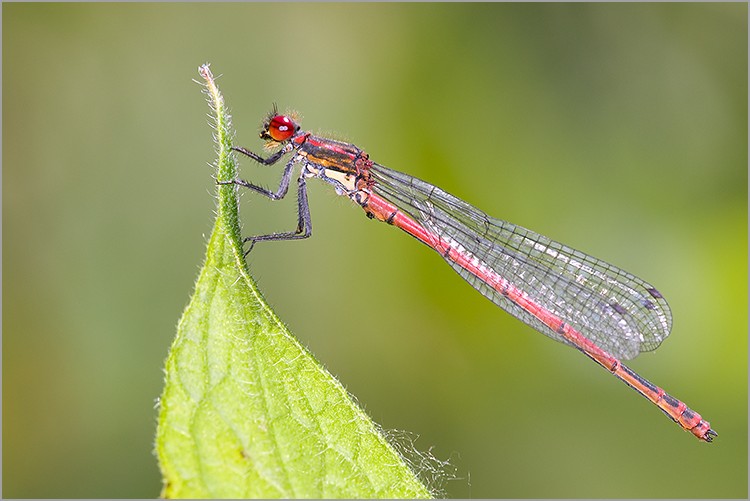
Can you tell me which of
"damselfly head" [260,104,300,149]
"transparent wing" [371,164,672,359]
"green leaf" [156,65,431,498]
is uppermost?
"damselfly head" [260,104,300,149]

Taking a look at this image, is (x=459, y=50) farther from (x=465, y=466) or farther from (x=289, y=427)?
(x=289, y=427)

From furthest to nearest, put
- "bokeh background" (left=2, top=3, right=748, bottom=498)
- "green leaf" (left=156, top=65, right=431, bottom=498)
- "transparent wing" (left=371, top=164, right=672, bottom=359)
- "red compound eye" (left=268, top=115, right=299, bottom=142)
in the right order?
"bokeh background" (left=2, top=3, right=748, bottom=498) < "transparent wing" (left=371, top=164, right=672, bottom=359) < "red compound eye" (left=268, top=115, right=299, bottom=142) < "green leaf" (left=156, top=65, right=431, bottom=498)

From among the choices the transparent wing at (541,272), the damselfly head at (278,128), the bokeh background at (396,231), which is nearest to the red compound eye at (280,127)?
the damselfly head at (278,128)

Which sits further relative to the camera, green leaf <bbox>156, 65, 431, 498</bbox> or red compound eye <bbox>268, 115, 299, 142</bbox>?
red compound eye <bbox>268, 115, 299, 142</bbox>

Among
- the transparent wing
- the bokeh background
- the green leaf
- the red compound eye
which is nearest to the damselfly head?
the red compound eye

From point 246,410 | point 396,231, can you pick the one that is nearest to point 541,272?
point 396,231

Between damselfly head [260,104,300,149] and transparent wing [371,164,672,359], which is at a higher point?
damselfly head [260,104,300,149]

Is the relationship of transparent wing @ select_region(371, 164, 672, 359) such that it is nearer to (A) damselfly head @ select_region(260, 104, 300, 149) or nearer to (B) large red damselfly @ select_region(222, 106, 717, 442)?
(B) large red damselfly @ select_region(222, 106, 717, 442)

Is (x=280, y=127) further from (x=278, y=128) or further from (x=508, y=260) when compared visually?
(x=508, y=260)
